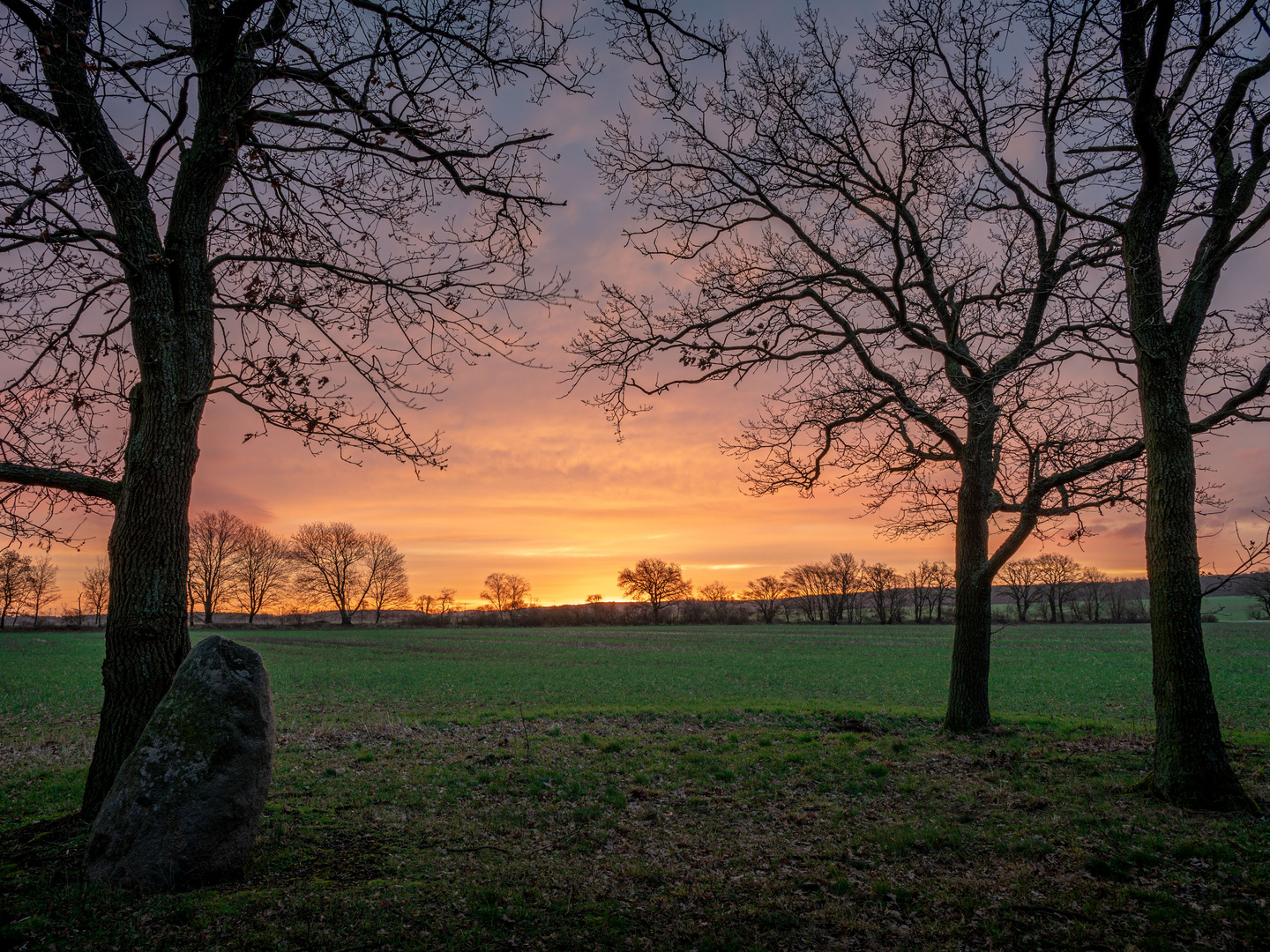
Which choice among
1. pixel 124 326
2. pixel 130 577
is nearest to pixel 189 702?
pixel 130 577

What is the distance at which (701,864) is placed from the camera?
18.6 ft

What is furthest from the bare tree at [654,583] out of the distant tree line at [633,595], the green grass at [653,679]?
the green grass at [653,679]

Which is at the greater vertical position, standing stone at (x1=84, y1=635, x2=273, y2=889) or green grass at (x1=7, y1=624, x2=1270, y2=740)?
standing stone at (x1=84, y1=635, x2=273, y2=889)

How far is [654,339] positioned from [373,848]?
24.6 feet

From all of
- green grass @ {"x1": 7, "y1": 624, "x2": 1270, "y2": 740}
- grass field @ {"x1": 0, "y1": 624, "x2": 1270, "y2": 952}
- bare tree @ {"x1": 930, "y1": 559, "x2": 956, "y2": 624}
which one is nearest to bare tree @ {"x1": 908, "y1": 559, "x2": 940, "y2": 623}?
bare tree @ {"x1": 930, "y1": 559, "x2": 956, "y2": 624}

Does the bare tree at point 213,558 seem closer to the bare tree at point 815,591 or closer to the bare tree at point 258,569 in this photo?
the bare tree at point 258,569

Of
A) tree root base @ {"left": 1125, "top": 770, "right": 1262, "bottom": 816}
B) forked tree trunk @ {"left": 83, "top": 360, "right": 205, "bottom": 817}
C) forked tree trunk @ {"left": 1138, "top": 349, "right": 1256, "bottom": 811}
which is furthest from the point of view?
forked tree trunk @ {"left": 1138, "top": 349, "right": 1256, "bottom": 811}

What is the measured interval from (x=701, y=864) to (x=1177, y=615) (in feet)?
19.3

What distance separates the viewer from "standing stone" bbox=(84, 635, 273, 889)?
15.4 ft

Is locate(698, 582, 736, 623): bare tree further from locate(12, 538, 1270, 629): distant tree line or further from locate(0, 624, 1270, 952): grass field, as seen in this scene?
locate(0, 624, 1270, 952): grass field

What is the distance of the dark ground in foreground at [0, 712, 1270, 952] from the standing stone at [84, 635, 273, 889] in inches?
8.3

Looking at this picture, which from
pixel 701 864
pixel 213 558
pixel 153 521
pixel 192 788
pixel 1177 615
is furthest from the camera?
pixel 213 558

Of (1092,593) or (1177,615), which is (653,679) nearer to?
(1177,615)

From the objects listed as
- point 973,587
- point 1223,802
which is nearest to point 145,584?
point 1223,802
